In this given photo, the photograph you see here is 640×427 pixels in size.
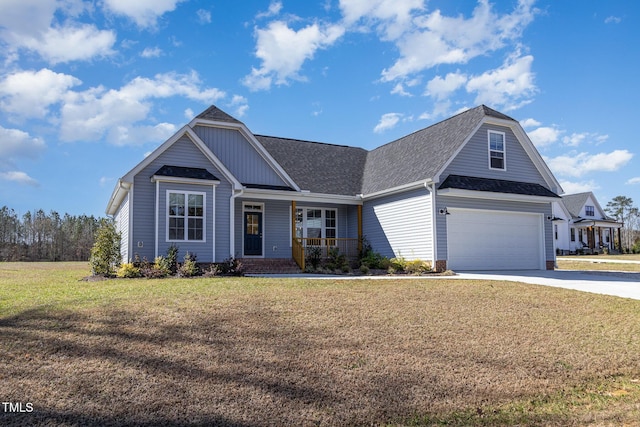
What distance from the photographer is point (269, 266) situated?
17.7m

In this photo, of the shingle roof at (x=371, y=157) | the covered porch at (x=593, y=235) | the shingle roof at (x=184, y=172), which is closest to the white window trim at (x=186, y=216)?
the shingle roof at (x=184, y=172)

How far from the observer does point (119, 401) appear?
4906 mm

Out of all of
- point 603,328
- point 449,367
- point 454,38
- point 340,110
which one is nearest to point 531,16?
point 454,38

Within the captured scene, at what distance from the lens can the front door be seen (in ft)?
61.9

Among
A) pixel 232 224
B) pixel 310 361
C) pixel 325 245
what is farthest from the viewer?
pixel 325 245

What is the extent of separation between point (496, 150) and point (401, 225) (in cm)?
522

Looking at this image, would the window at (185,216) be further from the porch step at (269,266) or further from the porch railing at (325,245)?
the porch railing at (325,245)

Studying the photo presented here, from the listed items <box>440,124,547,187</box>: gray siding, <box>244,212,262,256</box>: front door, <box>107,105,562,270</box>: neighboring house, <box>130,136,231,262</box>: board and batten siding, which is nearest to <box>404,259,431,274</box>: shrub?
<box>107,105,562,270</box>: neighboring house

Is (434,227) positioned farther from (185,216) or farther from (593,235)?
(593,235)

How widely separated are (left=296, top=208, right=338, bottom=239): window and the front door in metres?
1.97

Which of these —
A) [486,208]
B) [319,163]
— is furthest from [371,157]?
[486,208]

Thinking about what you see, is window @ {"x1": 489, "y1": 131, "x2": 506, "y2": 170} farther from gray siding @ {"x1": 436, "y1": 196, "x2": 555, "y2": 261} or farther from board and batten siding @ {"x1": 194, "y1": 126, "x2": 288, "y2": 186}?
board and batten siding @ {"x1": 194, "y1": 126, "x2": 288, "y2": 186}

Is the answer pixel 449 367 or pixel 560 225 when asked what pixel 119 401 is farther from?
pixel 560 225

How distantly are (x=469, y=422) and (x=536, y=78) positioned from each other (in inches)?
610
